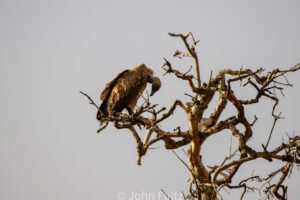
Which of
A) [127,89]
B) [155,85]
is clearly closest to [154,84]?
[155,85]

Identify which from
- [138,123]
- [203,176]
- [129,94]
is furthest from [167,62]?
[129,94]

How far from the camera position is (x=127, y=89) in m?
8.49

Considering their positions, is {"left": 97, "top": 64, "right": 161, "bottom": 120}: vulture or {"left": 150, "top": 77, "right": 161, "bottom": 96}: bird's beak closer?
{"left": 97, "top": 64, "right": 161, "bottom": 120}: vulture

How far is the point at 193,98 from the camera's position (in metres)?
5.70

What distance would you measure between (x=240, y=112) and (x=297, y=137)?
715mm

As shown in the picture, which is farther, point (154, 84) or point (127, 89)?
point (154, 84)

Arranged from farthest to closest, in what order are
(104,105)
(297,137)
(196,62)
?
(104,105) < (196,62) < (297,137)

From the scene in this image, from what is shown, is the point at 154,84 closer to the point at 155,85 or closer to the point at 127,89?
the point at 155,85

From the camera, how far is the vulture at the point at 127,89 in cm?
834

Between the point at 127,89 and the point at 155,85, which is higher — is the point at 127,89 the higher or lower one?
the lower one

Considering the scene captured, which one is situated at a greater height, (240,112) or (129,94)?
(129,94)

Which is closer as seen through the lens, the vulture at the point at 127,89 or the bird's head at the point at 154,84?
the vulture at the point at 127,89

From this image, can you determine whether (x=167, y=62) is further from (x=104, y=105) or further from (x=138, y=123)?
(x=104, y=105)

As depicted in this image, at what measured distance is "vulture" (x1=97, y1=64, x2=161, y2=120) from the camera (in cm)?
834
